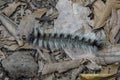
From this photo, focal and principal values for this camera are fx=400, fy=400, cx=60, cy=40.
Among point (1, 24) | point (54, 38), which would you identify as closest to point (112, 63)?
point (54, 38)

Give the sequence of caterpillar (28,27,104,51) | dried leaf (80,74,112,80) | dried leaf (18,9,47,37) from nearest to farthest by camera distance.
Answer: dried leaf (80,74,112,80)
caterpillar (28,27,104,51)
dried leaf (18,9,47,37)

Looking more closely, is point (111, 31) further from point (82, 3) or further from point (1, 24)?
point (1, 24)

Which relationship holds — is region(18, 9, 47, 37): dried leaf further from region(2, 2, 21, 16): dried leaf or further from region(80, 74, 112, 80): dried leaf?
region(80, 74, 112, 80): dried leaf

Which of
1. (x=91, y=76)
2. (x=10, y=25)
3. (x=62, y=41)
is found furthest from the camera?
(x=10, y=25)

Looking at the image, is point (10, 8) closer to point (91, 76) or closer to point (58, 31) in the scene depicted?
point (58, 31)

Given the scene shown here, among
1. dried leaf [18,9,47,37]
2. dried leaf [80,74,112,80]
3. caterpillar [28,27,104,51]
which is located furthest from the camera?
dried leaf [18,9,47,37]

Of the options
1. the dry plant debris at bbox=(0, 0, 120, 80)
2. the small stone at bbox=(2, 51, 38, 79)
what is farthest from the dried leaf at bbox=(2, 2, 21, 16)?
the small stone at bbox=(2, 51, 38, 79)

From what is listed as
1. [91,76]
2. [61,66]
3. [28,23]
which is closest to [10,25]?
[28,23]
